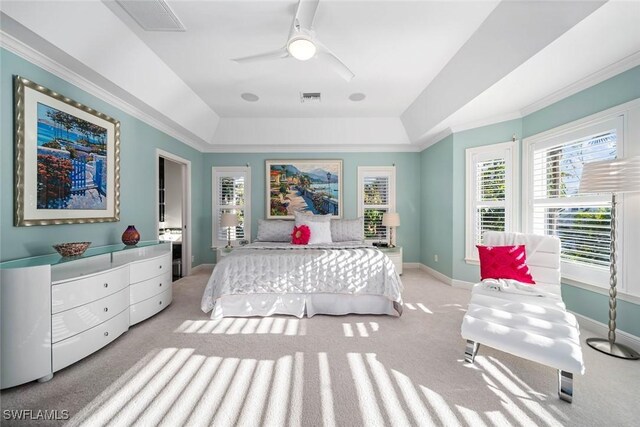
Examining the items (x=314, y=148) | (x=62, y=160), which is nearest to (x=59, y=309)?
(x=62, y=160)

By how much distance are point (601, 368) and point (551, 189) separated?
2.02m

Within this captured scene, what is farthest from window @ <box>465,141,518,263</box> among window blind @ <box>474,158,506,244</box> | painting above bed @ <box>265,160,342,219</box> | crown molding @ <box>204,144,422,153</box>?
painting above bed @ <box>265,160,342,219</box>

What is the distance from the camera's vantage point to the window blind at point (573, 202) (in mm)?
2582

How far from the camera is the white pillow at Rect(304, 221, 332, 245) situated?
425 centimetres

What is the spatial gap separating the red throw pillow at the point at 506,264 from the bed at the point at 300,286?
984 millimetres

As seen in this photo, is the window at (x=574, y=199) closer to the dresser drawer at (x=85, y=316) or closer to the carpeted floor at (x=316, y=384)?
the carpeted floor at (x=316, y=384)

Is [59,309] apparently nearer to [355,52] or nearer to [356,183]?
[355,52]

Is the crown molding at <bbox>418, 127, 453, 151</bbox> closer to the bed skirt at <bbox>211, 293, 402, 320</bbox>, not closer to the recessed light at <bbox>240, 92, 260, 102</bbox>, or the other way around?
the bed skirt at <bbox>211, 293, 402, 320</bbox>

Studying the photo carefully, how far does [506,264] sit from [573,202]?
115 cm

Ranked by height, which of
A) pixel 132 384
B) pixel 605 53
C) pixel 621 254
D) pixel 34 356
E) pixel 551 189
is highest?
pixel 605 53

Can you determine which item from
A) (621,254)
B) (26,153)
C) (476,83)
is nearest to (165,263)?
(26,153)

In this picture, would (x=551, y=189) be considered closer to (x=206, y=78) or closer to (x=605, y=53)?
(x=605, y=53)

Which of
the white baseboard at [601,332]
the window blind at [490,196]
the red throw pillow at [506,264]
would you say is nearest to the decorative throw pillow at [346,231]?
the window blind at [490,196]

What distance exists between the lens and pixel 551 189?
3.15 metres
